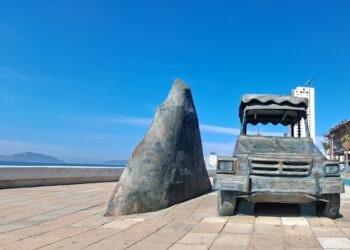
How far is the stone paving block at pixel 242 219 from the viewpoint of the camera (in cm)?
708

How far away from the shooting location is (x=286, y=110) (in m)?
9.41

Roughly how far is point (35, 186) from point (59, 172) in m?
1.47

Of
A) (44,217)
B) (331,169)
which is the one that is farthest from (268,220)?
(44,217)

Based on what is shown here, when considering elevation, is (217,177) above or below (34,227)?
above

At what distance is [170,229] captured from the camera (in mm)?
6410

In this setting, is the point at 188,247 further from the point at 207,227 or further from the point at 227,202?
the point at 227,202

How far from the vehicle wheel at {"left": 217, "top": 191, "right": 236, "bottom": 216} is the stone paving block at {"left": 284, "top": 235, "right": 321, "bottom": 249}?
6.24 feet

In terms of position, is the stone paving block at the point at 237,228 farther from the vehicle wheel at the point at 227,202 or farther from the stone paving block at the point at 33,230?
the stone paving block at the point at 33,230

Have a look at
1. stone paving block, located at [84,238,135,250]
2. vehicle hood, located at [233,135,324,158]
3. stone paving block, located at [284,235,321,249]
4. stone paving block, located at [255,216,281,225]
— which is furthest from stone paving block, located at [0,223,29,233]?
stone paving block, located at [284,235,321,249]

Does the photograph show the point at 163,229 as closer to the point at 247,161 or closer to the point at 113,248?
the point at 113,248

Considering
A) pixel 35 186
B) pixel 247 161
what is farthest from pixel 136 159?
pixel 35 186

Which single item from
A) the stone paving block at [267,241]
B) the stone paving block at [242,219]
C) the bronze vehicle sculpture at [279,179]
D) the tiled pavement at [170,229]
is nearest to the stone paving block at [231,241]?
the tiled pavement at [170,229]

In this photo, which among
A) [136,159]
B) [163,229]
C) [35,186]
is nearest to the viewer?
[163,229]

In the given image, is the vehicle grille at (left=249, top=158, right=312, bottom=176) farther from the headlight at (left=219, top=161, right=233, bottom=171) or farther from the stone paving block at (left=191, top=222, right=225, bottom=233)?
the stone paving block at (left=191, top=222, right=225, bottom=233)
